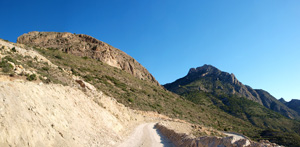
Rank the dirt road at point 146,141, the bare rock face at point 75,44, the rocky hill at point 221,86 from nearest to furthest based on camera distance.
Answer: the dirt road at point 146,141, the bare rock face at point 75,44, the rocky hill at point 221,86

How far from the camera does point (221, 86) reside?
12825cm

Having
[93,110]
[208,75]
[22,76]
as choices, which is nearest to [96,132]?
[93,110]

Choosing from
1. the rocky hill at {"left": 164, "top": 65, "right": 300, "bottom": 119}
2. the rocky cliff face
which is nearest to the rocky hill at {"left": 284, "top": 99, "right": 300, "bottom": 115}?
the rocky hill at {"left": 164, "top": 65, "right": 300, "bottom": 119}

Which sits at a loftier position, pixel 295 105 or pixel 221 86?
pixel 221 86

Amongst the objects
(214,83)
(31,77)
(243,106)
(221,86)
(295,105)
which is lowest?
(31,77)

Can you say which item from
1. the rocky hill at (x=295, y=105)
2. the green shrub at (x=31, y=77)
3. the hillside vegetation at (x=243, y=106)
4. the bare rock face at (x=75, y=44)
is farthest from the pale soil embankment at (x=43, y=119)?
the rocky hill at (x=295, y=105)

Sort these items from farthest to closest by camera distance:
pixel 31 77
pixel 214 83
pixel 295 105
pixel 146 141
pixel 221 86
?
pixel 295 105, pixel 214 83, pixel 221 86, pixel 146 141, pixel 31 77

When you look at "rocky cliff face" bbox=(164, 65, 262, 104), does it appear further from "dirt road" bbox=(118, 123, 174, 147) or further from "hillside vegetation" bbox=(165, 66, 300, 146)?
"dirt road" bbox=(118, 123, 174, 147)

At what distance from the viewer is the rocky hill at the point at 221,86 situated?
122688 mm

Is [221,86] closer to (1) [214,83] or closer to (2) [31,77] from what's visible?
(1) [214,83]

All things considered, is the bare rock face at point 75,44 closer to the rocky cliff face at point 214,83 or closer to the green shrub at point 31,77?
the green shrub at point 31,77

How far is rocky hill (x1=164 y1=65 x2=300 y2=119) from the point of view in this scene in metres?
123

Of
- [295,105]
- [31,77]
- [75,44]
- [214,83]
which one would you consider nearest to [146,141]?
[31,77]

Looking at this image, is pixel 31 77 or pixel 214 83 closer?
pixel 31 77
